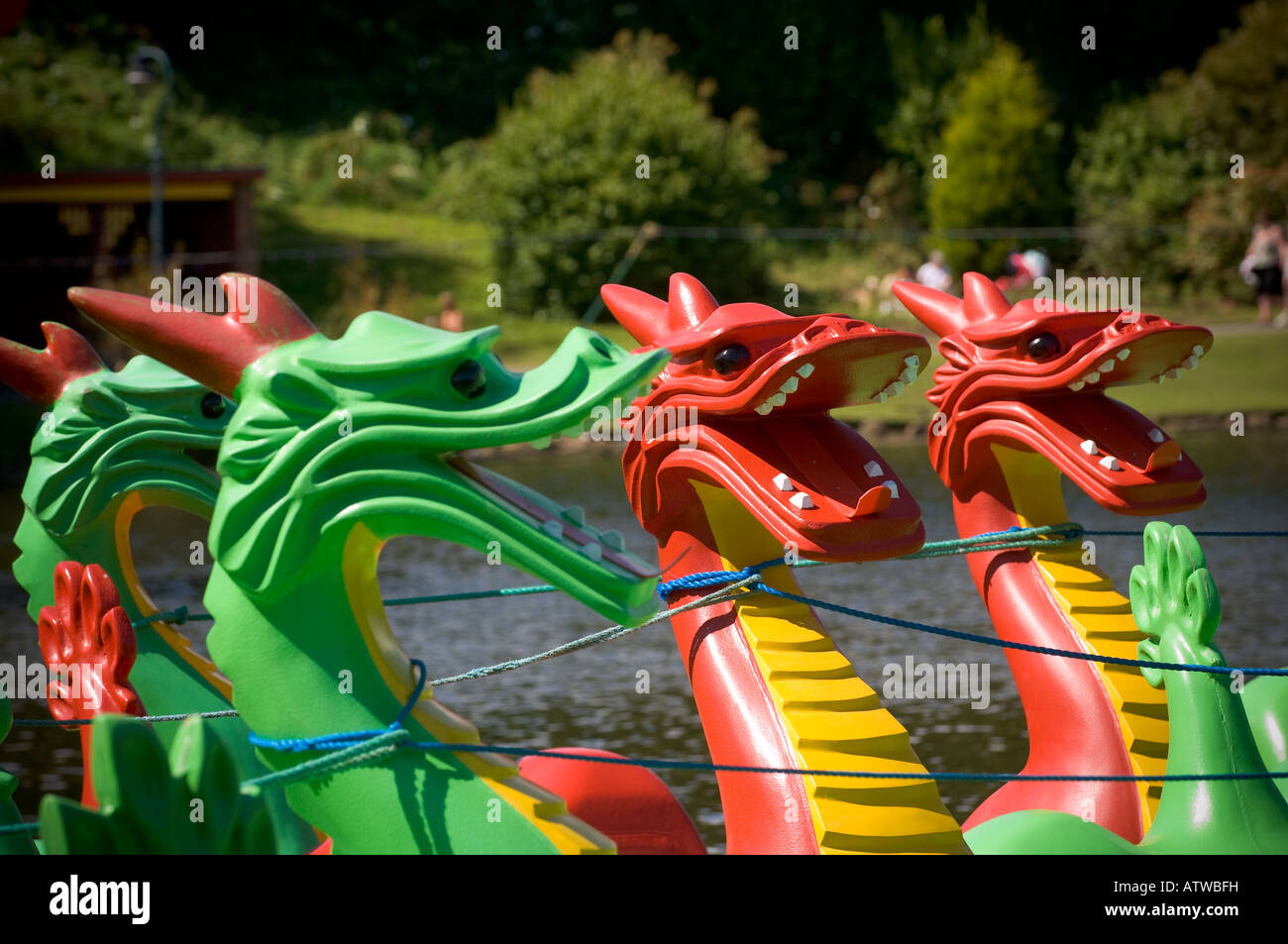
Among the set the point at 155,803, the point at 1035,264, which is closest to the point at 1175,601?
the point at 155,803

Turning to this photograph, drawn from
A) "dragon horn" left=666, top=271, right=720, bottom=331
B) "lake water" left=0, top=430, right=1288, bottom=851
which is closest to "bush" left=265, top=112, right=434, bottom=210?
"lake water" left=0, top=430, right=1288, bottom=851

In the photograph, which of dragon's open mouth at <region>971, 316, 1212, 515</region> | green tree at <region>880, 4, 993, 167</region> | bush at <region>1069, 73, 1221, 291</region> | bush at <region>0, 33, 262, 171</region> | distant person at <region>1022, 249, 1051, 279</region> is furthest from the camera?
green tree at <region>880, 4, 993, 167</region>

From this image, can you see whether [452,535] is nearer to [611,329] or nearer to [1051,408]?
[1051,408]

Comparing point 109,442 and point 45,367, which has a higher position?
point 45,367

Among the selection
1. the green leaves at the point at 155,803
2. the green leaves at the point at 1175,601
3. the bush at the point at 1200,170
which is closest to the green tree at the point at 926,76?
the bush at the point at 1200,170

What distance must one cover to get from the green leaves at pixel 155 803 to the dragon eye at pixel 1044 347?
8.91 feet

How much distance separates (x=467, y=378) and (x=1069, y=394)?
230 cm

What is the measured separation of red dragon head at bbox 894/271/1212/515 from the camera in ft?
14.1

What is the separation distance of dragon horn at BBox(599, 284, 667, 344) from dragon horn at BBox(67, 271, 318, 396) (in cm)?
127

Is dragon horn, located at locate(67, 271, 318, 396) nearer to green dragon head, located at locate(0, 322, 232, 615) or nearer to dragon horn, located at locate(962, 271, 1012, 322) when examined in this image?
green dragon head, located at locate(0, 322, 232, 615)

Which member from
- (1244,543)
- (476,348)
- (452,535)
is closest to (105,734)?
(452,535)

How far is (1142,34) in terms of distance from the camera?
1177 inches

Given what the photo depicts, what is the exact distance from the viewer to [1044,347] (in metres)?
4.48

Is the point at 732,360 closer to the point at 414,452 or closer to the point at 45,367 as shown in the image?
the point at 414,452
